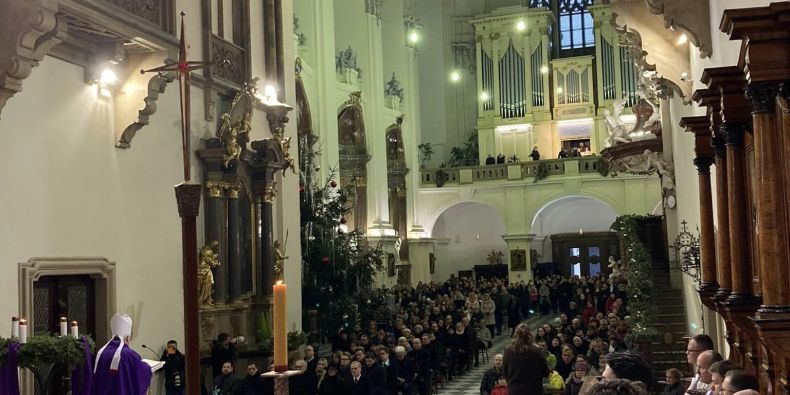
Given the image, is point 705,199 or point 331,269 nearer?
point 705,199

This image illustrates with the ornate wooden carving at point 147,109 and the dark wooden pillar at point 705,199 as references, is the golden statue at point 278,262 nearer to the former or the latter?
the ornate wooden carving at point 147,109

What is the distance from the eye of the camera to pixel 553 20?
40125 mm

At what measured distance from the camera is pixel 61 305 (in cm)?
1136

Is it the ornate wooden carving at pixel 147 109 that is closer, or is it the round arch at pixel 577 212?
the ornate wooden carving at pixel 147 109

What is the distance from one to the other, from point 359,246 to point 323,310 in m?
2.85

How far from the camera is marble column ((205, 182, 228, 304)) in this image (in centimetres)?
1464

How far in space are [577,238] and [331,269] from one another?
737 inches

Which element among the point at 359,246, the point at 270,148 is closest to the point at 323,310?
the point at 359,246

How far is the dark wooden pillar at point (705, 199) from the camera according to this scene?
337 inches

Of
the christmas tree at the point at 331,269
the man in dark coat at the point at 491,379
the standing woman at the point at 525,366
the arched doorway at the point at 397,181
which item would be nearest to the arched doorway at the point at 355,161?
the arched doorway at the point at 397,181

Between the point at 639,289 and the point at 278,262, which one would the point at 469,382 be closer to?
the point at 639,289

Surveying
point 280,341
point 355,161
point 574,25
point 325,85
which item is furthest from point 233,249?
point 574,25

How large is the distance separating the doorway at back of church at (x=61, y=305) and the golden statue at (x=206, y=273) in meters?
2.32

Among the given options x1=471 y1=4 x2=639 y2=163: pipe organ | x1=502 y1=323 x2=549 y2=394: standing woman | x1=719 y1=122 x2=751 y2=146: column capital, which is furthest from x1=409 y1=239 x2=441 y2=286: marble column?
x1=719 y1=122 x2=751 y2=146: column capital
